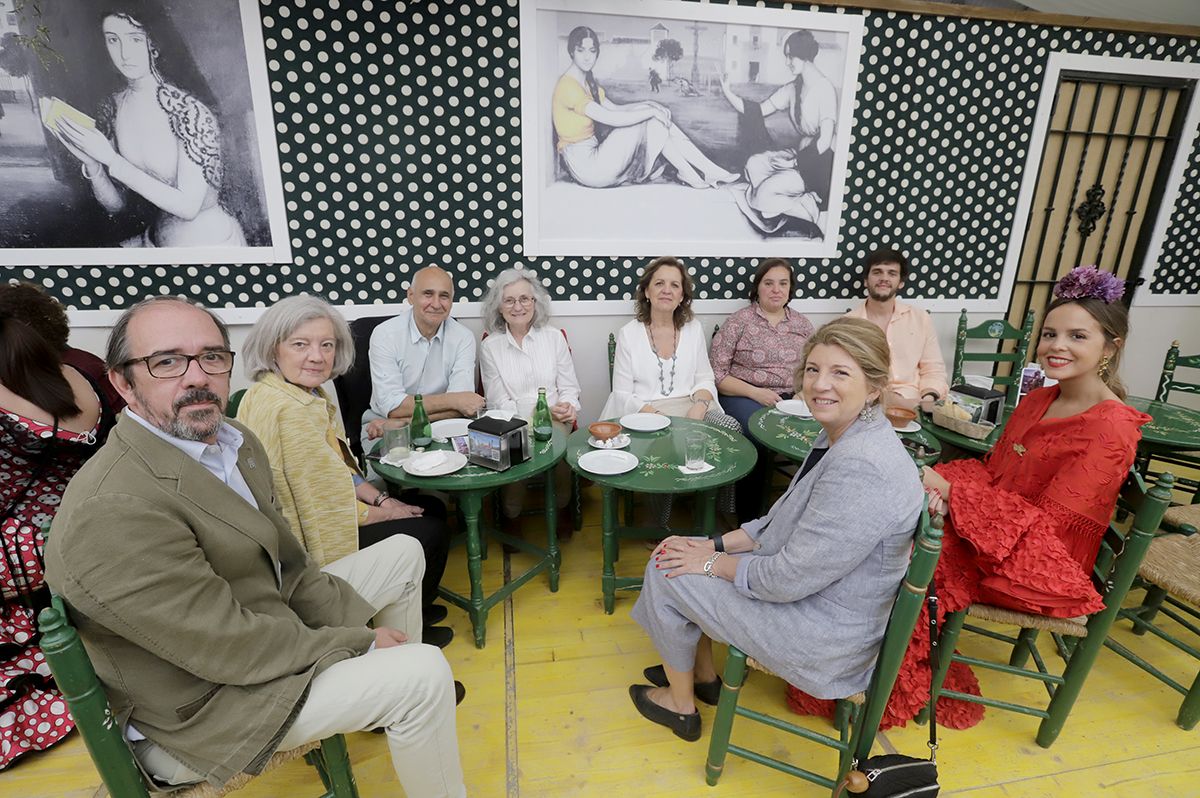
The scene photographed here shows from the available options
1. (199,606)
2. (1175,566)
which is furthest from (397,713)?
(1175,566)

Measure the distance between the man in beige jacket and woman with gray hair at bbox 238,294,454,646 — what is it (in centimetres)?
30

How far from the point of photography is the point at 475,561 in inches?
81.7

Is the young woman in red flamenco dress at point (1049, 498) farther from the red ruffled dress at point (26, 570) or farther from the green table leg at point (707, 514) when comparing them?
the red ruffled dress at point (26, 570)

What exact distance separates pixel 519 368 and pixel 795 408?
1.44m

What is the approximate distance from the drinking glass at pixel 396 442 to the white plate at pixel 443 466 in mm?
→ 57

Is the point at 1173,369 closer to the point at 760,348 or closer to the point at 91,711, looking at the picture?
the point at 760,348

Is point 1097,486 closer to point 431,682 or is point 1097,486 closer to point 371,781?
point 431,682

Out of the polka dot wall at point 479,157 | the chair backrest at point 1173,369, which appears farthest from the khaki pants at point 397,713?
the chair backrest at point 1173,369

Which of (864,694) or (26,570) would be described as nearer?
(864,694)

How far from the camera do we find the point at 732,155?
325 centimetres

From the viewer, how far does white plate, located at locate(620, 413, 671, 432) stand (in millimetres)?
2432

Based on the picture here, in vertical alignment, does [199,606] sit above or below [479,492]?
above

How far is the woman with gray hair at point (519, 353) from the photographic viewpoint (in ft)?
9.25

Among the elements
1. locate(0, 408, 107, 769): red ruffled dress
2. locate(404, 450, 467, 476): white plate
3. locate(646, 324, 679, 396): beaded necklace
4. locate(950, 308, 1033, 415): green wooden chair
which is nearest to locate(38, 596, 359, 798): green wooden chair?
locate(0, 408, 107, 769): red ruffled dress
